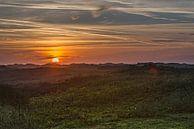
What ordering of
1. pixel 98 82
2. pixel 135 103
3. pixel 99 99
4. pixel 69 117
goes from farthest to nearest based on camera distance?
pixel 98 82 → pixel 99 99 → pixel 135 103 → pixel 69 117

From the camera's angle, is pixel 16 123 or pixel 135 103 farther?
pixel 135 103

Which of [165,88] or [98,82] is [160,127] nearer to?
[165,88]

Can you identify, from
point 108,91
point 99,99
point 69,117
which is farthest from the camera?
point 108,91

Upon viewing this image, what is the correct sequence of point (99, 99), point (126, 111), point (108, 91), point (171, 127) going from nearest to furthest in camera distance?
1. point (171, 127)
2. point (126, 111)
3. point (99, 99)
4. point (108, 91)

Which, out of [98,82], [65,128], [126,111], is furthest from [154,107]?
[98,82]

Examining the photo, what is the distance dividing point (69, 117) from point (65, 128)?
31.1 ft

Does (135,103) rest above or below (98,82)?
above

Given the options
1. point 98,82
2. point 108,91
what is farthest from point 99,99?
point 98,82

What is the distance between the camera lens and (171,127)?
49844 millimetres

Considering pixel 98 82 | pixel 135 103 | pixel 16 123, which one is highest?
pixel 16 123

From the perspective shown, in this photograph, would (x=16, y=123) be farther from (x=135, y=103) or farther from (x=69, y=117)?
(x=135, y=103)

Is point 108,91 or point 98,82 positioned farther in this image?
point 98,82

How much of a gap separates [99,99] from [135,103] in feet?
33.7

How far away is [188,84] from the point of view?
8525 cm
